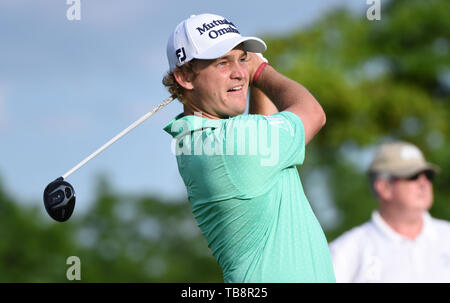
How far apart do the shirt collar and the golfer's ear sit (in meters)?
3.19

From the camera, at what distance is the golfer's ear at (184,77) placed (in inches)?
137

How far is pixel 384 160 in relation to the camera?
22.3 feet

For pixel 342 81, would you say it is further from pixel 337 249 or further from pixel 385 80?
pixel 337 249

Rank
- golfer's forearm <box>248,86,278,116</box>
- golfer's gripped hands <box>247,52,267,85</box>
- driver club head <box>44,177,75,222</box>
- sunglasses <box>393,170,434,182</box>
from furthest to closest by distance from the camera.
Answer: sunglasses <box>393,170,434,182</box>, golfer's forearm <box>248,86,278,116</box>, golfer's gripped hands <box>247,52,267,85</box>, driver club head <box>44,177,75,222</box>

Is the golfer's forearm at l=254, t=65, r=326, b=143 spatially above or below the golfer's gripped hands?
below

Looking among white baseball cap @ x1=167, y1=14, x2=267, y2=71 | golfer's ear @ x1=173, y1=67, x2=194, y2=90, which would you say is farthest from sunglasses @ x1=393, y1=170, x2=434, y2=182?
golfer's ear @ x1=173, y1=67, x2=194, y2=90

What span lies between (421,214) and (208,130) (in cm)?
356

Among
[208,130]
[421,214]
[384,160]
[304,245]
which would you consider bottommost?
[304,245]

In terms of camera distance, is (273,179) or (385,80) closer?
(273,179)

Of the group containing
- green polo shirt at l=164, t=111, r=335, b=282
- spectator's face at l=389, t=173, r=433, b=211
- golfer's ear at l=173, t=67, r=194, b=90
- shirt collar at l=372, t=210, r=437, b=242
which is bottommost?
green polo shirt at l=164, t=111, r=335, b=282

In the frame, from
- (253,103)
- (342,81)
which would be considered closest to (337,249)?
(253,103)

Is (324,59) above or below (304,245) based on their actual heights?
above

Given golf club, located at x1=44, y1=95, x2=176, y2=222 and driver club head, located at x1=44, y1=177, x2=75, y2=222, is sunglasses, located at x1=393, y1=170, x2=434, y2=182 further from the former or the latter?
driver club head, located at x1=44, y1=177, x2=75, y2=222

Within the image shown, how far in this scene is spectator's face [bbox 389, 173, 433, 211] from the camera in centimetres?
630
